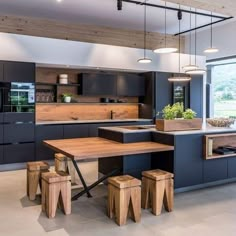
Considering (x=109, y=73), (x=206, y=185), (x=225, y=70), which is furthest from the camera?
(x=225, y=70)

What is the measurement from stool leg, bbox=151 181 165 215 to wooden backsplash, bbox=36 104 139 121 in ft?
13.3

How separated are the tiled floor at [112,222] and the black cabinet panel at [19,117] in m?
1.72

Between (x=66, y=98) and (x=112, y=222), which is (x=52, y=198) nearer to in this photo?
(x=112, y=222)

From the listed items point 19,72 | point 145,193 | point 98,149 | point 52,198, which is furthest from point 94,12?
point 52,198

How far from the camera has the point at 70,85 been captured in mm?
6996

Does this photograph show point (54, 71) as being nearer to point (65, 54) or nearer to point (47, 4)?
point (65, 54)

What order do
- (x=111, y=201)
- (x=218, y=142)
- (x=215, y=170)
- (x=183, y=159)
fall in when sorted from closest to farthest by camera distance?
(x=111, y=201) → (x=183, y=159) → (x=215, y=170) → (x=218, y=142)

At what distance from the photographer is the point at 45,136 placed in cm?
600

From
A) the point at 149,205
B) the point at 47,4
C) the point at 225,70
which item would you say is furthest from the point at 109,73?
the point at 149,205

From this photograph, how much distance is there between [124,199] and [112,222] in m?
0.33

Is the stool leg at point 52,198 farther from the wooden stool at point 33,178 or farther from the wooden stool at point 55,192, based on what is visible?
the wooden stool at point 33,178

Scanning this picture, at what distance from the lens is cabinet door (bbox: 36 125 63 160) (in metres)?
5.93

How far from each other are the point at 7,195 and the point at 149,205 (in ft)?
6.86

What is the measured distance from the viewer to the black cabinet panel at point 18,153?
5.61 m
